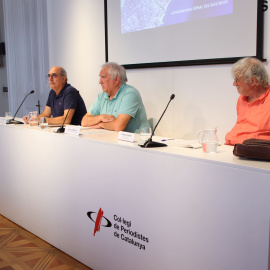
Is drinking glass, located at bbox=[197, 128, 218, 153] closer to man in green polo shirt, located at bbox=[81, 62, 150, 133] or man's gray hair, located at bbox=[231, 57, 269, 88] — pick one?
man's gray hair, located at bbox=[231, 57, 269, 88]

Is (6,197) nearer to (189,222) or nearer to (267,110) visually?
(189,222)

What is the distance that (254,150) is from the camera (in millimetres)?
1455

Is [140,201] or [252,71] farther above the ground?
[252,71]

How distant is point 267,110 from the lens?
2.32 m

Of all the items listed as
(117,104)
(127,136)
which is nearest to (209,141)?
(127,136)

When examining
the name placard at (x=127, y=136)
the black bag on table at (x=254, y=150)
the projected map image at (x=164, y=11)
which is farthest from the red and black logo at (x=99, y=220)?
the projected map image at (x=164, y=11)

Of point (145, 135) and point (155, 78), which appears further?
point (155, 78)

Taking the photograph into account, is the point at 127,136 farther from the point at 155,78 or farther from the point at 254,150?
the point at 155,78

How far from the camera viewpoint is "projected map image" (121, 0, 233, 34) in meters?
3.10

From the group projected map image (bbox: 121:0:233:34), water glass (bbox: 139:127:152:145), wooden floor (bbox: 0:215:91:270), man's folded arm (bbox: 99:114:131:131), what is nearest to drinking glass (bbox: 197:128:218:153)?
water glass (bbox: 139:127:152:145)

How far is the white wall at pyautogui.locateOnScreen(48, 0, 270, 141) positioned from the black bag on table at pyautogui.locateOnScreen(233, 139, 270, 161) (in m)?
1.59

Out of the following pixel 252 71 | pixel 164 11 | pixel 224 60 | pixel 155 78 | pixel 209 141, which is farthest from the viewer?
pixel 155 78

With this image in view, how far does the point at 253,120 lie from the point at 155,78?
4.98 feet

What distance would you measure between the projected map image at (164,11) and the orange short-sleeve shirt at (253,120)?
0.98m
